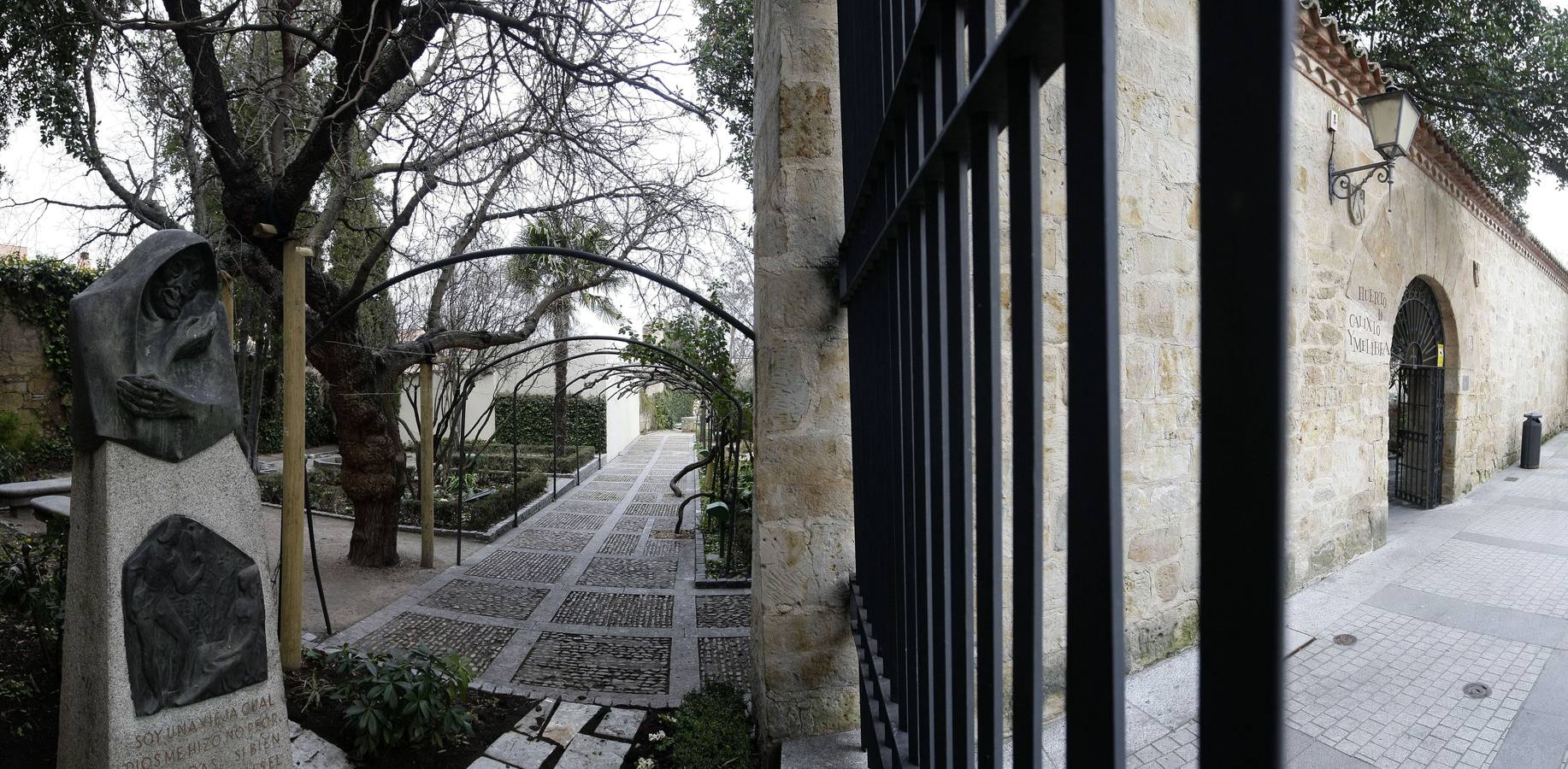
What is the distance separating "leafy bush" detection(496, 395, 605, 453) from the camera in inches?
649

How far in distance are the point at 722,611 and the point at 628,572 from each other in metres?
1.54

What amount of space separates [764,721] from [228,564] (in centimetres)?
232

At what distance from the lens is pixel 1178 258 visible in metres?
2.90

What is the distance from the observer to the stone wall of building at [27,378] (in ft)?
33.7

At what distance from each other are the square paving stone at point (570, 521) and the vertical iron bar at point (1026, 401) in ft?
27.9

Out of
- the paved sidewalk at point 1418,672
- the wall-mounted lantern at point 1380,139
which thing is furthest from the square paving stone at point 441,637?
the wall-mounted lantern at point 1380,139

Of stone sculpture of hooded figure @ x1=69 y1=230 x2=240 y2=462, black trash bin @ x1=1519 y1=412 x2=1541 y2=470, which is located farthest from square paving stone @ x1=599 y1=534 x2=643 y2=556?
black trash bin @ x1=1519 y1=412 x2=1541 y2=470

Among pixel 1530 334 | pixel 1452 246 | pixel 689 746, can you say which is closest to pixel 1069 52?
pixel 689 746

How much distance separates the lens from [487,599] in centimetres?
572

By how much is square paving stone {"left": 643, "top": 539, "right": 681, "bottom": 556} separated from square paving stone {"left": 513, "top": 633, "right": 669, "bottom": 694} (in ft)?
7.94

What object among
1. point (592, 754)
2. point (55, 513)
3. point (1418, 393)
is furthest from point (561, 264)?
point (1418, 393)

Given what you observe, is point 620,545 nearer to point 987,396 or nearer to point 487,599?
point 487,599

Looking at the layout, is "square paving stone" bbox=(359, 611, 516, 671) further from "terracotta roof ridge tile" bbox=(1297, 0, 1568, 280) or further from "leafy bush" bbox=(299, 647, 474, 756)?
"terracotta roof ridge tile" bbox=(1297, 0, 1568, 280)

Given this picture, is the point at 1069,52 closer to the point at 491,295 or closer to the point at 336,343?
the point at 336,343
